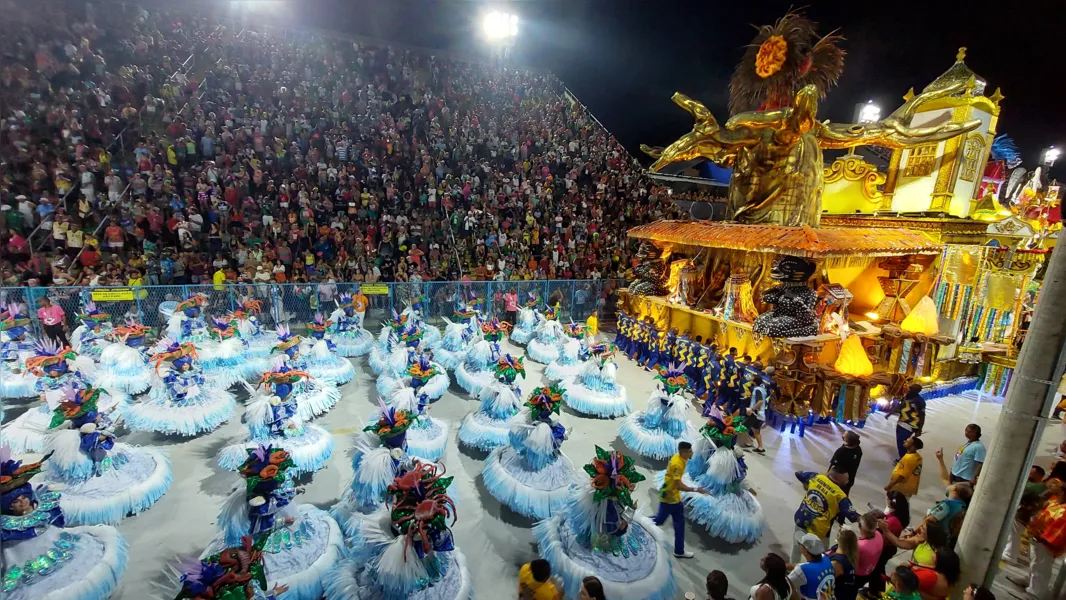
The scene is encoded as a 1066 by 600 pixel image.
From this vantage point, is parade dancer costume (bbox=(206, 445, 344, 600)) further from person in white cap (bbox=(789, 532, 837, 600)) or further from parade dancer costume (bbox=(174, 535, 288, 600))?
person in white cap (bbox=(789, 532, 837, 600))

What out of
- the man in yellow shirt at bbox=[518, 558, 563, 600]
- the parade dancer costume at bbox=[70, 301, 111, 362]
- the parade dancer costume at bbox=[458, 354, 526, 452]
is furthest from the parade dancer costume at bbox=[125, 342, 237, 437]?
the man in yellow shirt at bbox=[518, 558, 563, 600]

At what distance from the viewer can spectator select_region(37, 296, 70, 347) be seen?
8.90 meters

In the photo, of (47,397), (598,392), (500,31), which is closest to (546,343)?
(598,392)

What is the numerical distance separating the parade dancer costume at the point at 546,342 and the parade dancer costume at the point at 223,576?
783 cm

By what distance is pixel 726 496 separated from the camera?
17.7 ft

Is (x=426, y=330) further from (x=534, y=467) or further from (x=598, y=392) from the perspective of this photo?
(x=534, y=467)

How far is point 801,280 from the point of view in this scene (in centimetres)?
926

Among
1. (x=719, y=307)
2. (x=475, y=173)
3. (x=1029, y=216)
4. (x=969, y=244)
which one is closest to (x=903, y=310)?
(x=969, y=244)

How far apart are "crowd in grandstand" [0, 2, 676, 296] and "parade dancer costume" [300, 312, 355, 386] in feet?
13.1

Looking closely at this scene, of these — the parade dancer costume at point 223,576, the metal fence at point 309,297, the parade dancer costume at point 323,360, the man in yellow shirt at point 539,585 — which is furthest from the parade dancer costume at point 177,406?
the man in yellow shirt at point 539,585

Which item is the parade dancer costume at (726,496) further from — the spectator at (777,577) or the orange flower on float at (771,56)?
the orange flower on float at (771,56)

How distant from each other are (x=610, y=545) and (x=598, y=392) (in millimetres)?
4077

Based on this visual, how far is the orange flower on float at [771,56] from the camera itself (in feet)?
33.9

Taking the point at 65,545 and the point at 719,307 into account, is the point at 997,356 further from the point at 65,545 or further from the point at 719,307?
the point at 65,545
